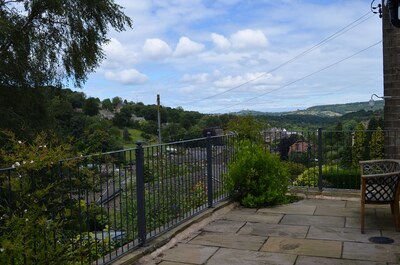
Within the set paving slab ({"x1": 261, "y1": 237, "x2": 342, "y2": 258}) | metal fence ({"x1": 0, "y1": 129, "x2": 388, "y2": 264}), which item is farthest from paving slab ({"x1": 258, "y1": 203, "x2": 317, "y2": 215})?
paving slab ({"x1": 261, "y1": 237, "x2": 342, "y2": 258})

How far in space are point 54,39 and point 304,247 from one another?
11.5m

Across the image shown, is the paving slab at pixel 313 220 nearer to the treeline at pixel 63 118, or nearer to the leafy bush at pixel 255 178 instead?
the leafy bush at pixel 255 178

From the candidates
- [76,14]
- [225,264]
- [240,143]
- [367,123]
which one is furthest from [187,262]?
[76,14]

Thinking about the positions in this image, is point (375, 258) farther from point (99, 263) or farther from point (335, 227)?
point (99, 263)

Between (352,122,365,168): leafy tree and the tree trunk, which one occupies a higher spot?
the tree trunk

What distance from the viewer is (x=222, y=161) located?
610 centimetres

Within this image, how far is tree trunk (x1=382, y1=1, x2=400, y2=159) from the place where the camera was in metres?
9.59

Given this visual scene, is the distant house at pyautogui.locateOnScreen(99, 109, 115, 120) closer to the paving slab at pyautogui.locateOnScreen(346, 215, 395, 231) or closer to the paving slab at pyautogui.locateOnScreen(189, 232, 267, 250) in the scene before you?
the paving slab at pyautogui.locateOnScreen(189, 232, 267, 250)

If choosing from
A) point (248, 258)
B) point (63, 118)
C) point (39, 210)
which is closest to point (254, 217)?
point (248, 258)

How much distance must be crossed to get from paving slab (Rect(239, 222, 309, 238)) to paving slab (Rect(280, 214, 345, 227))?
22cm

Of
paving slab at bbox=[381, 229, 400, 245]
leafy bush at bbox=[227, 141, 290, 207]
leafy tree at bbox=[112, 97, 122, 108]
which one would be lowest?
paving slab at bbox=[381, 229, 400, 245]

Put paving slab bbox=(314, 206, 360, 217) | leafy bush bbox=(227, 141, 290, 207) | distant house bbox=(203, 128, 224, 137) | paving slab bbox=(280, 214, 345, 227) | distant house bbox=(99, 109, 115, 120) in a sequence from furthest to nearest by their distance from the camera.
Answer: distant house bbox=(99, 109, 115, 120) < leafy bush bbox=(227, 141, 290, 207) < distant house bbox=(203, 128, 224, 137) < paving slab bbox=(314, 206, 360, 217) < paving slab bbox=(280, 214, 345, 227)

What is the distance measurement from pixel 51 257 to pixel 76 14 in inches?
462

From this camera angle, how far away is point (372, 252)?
12.9 feet
